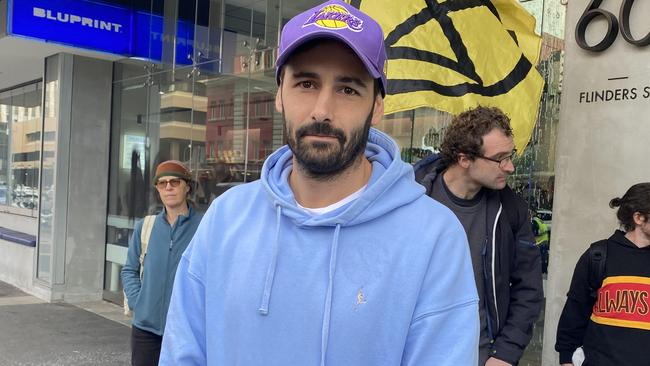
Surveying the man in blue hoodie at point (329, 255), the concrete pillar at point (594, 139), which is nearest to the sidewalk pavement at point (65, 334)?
the concrete pillar at point (594, 139)

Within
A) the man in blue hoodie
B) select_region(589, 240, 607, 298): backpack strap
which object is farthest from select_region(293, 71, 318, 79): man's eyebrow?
select_region(589, 240, 607, 298): backpack strap

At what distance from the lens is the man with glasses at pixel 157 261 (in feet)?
12.6

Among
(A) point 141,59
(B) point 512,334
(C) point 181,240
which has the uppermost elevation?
(A) point 141,59

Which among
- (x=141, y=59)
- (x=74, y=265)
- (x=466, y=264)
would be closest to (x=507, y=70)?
(x=466, y=264)

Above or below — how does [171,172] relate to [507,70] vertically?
below

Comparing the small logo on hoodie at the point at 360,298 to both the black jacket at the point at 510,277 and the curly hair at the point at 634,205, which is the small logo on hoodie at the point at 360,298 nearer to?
the black jacket at the point at 510,277

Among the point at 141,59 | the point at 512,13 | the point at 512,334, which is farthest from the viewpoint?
the point at 141,59

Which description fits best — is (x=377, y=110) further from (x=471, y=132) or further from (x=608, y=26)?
(x=608, y=26)

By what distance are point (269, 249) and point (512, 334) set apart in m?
1.67

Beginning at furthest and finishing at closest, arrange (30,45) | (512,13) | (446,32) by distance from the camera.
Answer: (30,45)
(512,13)
(446,32)

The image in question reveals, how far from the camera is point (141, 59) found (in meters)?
8.65

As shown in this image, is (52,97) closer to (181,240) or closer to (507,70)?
(181,240)

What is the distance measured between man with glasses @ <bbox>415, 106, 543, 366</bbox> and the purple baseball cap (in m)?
1.44

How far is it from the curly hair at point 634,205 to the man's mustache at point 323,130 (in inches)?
79.6
